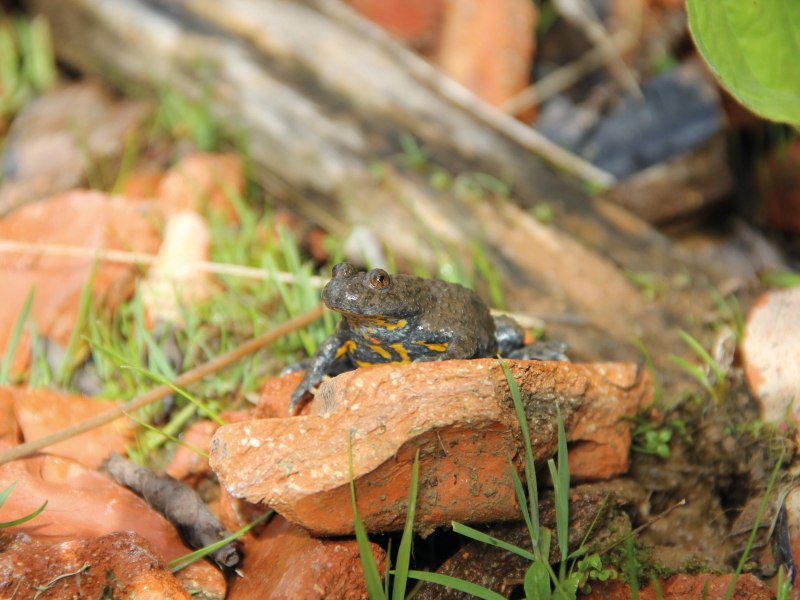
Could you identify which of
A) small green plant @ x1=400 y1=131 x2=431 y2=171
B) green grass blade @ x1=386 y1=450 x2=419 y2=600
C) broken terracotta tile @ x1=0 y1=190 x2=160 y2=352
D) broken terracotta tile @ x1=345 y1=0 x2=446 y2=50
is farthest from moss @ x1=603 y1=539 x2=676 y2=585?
broken terracotta tile @ x1=345 y1=0 x2=446 y2=50

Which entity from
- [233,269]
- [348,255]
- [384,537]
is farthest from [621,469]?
[233,269]

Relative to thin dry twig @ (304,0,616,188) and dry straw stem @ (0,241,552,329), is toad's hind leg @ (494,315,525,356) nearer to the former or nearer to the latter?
dry straw stem @ (0,241,552,329)

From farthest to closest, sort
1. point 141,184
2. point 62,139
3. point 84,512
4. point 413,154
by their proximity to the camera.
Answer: point 62,139, point 141,184, point 413,154, point 84,512

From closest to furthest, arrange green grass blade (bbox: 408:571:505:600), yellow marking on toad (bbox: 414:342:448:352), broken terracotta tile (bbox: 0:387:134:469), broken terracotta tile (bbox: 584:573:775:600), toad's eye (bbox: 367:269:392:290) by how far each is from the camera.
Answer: green grass blade (bbox: 408:571:505:600) → broken terracotta tile (bbox: 584:573:775:600) → toad's eye (bbox: 367:269:392:290) → yellow marking on toad (bbox: 414:342:448:352) → broken terracotta tile (bbox: 0:387:134:469)

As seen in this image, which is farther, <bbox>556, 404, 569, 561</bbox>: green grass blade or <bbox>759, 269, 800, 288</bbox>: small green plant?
<bbox>759, 269, 800, 288</bbox>: small green plant

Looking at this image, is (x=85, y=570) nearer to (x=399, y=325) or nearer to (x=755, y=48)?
(x=399, y=325)

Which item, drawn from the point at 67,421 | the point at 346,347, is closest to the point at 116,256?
the point at 67,421

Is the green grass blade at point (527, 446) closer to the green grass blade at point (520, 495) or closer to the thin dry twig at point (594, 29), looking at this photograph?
the green grass blade at point (520, 495)
